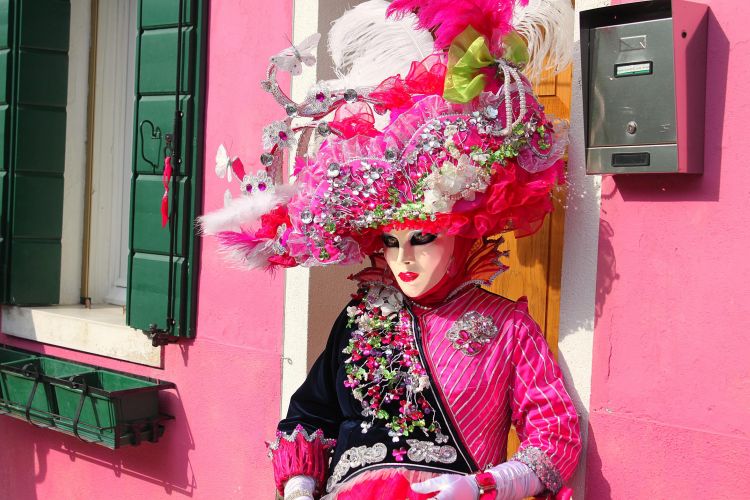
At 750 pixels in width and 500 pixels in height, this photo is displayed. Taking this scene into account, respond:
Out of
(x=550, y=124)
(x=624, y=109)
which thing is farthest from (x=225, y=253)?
(x=624, y=109)

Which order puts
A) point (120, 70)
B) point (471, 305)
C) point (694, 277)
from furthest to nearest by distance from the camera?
point (120, 70) < point (471, 305) < point (694, 277)

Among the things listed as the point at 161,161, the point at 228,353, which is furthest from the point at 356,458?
the point at 161,161

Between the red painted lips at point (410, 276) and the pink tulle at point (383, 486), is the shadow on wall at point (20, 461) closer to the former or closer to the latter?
the pink tulle at point (383, 486)

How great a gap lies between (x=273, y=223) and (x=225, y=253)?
0.60 feet

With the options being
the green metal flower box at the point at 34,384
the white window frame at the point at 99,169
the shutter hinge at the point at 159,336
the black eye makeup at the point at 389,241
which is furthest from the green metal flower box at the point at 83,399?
the black eye makeup at the point at 389,241

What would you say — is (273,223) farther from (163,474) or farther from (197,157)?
(163,474)

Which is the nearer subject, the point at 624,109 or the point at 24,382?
the point at 624,109

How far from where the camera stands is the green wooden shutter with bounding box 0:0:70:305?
5.17 m

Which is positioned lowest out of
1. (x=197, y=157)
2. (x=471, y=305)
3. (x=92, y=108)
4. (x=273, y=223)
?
(x=471, y=305)

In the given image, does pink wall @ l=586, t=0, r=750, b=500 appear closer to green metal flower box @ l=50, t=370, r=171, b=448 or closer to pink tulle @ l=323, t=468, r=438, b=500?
pink tulle @ l=323, t=468, r=438, b=500

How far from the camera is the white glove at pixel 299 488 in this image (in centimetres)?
281

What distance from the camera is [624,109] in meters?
2.63

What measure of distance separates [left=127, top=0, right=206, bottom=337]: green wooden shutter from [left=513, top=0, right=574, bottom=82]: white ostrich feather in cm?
185

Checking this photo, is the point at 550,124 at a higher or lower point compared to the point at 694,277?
higher
